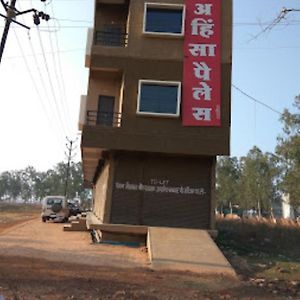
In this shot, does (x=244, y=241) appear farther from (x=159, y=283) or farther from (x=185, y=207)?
(x=159, y=283)

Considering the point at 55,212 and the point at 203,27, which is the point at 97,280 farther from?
the point at 55,212

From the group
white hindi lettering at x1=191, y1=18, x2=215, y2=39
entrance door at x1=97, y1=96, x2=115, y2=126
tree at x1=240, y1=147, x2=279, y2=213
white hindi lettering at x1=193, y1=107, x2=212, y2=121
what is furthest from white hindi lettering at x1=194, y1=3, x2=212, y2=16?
tree at x1=240, y1=147, x2=279, y2=213

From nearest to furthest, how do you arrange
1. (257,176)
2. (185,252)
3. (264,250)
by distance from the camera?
(185,252), (264,250), (257,176)

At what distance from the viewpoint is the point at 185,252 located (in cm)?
1606

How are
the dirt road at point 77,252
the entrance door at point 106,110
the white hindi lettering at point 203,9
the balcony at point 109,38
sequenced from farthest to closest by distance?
the balcony at point 109,38
the entrance door at point 106,110
the white hindi lettering at point 203,9
the dirt road at point 77,252

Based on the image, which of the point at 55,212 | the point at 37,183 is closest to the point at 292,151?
the point at 55,212

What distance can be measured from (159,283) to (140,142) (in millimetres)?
9459

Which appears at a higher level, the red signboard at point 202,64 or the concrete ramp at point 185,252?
the red signboard at point 202,64

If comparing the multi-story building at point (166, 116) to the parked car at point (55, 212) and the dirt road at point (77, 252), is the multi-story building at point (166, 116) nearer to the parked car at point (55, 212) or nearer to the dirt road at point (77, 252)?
the dirt road at point (77, 252)

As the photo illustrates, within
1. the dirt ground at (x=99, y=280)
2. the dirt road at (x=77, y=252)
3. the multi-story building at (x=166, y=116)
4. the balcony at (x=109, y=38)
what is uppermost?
the balcony at (x=109, y=38)

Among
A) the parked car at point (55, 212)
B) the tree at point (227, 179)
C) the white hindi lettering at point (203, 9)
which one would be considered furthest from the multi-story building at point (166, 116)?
the tree at point (227, 179)

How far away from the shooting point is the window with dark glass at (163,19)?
21.9 metres

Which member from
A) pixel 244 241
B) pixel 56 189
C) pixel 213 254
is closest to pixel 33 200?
pixel 56 189

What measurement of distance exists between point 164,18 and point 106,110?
5.25 meters
